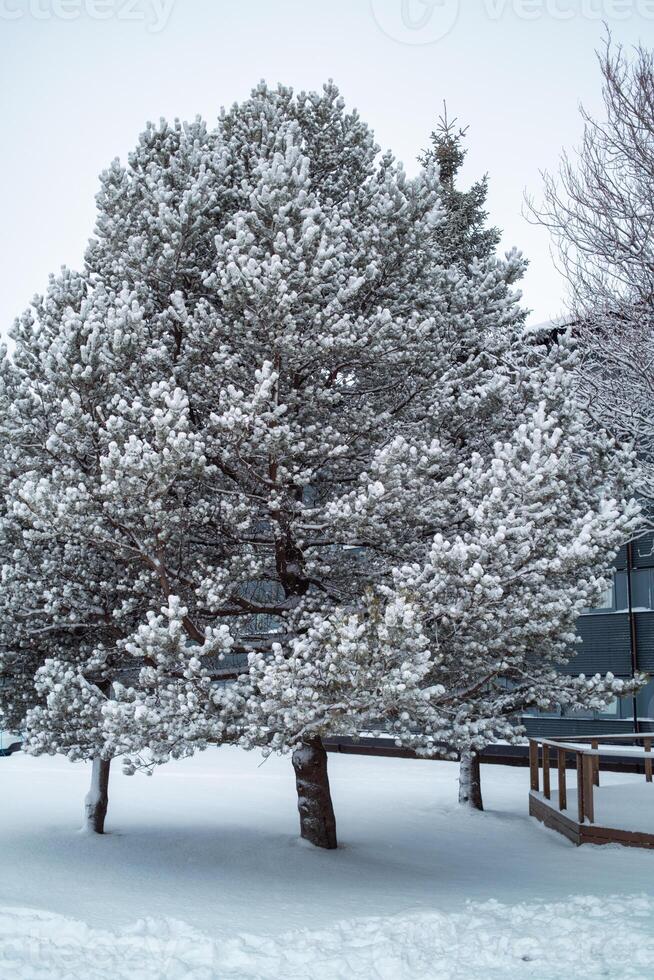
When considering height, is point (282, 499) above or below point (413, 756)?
above

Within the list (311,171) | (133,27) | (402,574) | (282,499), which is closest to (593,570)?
(402,574)

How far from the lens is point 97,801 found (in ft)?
41.3

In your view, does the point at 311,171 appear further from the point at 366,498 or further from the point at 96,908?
the point at 96,908

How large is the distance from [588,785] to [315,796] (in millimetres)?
3364

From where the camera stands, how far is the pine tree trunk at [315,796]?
10.8 meters

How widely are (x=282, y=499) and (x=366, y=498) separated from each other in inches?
55.5

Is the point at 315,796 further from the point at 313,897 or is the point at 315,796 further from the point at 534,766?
the point at 534,766

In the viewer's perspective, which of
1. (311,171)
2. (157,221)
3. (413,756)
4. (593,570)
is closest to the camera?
(157,221)

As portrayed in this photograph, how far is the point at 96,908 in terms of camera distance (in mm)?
7422

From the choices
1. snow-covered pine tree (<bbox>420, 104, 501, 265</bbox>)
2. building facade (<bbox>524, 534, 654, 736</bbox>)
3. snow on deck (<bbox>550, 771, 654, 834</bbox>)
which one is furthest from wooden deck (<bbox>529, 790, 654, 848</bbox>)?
snow-covered pine tree (<bbox>420, 104, 501, 265</bbox>)

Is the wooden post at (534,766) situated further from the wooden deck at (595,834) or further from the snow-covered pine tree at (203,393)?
the snow-covered pine tree at (203,393)

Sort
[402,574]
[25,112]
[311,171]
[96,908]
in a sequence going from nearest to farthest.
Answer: [96,908] → [402,574] → [311,171] → [25,112]

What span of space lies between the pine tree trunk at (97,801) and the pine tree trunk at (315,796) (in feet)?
10.5

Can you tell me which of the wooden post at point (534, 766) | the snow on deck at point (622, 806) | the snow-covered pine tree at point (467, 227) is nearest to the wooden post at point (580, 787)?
the snow on deck at point (622, 806)
